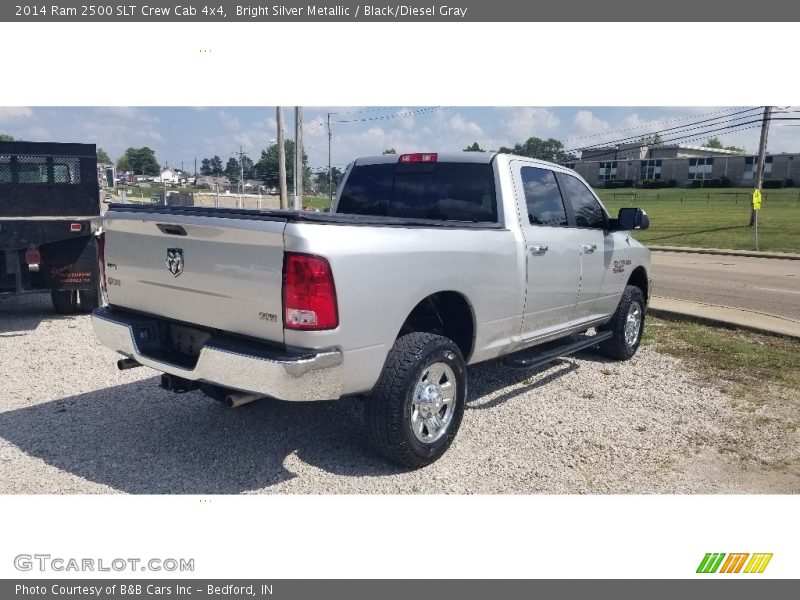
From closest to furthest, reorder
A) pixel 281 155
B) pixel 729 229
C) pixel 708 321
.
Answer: pixel 708 321, pixel 281 155, pixel 729 229

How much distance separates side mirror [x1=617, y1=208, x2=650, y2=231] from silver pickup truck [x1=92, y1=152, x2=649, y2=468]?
715 millimetres

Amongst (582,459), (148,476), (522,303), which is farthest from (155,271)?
(582,459)

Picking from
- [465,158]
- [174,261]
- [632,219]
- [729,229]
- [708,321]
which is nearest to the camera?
[174,261]

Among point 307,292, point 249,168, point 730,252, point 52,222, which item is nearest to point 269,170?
point 249,168

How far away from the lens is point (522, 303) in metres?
5.00

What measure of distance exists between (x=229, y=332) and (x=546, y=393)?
3.12 meters

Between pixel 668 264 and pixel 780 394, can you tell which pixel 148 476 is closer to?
pixel 780 394

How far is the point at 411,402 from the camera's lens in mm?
3949

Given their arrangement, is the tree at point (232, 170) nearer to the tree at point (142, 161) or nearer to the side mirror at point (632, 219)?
the tree at point (142, 161)

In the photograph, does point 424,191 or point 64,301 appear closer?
point 424,191

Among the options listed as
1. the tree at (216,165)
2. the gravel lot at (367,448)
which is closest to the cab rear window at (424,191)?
the gravel lot at (367,448)

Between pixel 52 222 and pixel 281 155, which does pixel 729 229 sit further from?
pixel 52 222

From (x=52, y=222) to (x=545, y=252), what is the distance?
600 centimetres

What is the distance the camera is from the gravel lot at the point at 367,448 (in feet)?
13.1
